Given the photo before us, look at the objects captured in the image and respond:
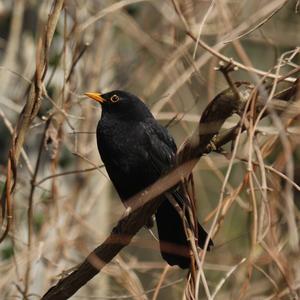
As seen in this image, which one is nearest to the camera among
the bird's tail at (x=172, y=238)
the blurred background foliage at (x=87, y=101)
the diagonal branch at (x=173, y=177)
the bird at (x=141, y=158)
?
the diagonal branch at (x=173, y=177)

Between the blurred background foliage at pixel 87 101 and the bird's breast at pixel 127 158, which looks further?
the blurred background foliage at pixel 87 101

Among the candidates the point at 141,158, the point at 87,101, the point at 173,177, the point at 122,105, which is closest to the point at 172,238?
the point at 141,158

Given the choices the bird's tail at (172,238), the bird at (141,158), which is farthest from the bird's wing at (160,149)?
the bird's tail at (172,238)

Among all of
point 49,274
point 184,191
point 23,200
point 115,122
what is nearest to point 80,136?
point 23,200

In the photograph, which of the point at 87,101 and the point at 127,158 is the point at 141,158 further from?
the point at 87,101

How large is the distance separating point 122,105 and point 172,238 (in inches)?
43.8

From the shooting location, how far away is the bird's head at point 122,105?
18.2ft

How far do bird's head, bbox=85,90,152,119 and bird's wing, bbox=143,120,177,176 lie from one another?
0.97 feet

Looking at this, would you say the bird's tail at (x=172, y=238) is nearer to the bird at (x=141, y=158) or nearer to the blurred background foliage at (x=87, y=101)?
the bird at (x=141, y=158)

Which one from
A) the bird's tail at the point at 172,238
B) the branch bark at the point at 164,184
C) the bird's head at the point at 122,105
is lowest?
the bird's tail at the point at 172,238

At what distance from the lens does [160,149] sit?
5188mm

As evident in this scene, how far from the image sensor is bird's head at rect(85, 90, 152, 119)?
555 centimetres

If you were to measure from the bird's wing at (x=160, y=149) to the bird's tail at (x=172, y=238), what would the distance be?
0.24 meters

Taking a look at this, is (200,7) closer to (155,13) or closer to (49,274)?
(155,13)
